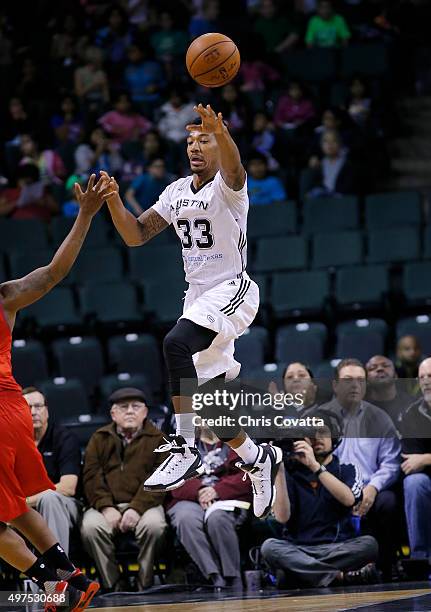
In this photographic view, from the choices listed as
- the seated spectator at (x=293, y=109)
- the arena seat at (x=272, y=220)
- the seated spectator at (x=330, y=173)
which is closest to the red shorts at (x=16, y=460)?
the arena seat at (x=272, y=220)

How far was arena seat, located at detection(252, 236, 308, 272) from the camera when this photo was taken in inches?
527

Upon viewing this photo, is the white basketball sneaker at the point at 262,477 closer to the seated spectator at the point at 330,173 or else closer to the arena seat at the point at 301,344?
the arena seat at the point at 301,344

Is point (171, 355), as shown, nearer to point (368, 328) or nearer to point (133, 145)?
point (368, 328)

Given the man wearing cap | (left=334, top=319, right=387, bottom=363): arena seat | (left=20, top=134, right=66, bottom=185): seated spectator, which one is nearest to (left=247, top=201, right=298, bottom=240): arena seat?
(left=334, top=319, right=387, bottom=363): arena seat

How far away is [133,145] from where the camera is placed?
1581 centimetres

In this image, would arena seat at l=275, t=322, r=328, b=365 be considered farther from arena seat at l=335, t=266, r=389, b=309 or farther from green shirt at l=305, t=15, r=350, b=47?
green shirt at l=305, t=15, r=350, b=47

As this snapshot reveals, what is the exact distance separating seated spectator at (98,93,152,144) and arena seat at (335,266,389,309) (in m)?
4.45

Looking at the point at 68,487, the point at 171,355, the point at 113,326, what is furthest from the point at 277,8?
the point at 171,355

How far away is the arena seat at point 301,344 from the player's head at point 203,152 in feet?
15.3

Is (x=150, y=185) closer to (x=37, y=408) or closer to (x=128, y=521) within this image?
(x=37, y=408)

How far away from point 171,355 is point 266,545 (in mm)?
2382

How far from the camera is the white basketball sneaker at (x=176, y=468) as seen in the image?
7059 millimetres

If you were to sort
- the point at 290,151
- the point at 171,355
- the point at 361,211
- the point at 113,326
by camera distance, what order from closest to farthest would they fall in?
1. the point at 171,355
2. the point at 113,326
3. the point at 361,211
4. the point at 290,151

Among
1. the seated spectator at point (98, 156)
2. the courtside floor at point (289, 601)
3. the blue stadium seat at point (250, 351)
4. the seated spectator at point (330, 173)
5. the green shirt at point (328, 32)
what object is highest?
the green shirt at point (328, 32)
